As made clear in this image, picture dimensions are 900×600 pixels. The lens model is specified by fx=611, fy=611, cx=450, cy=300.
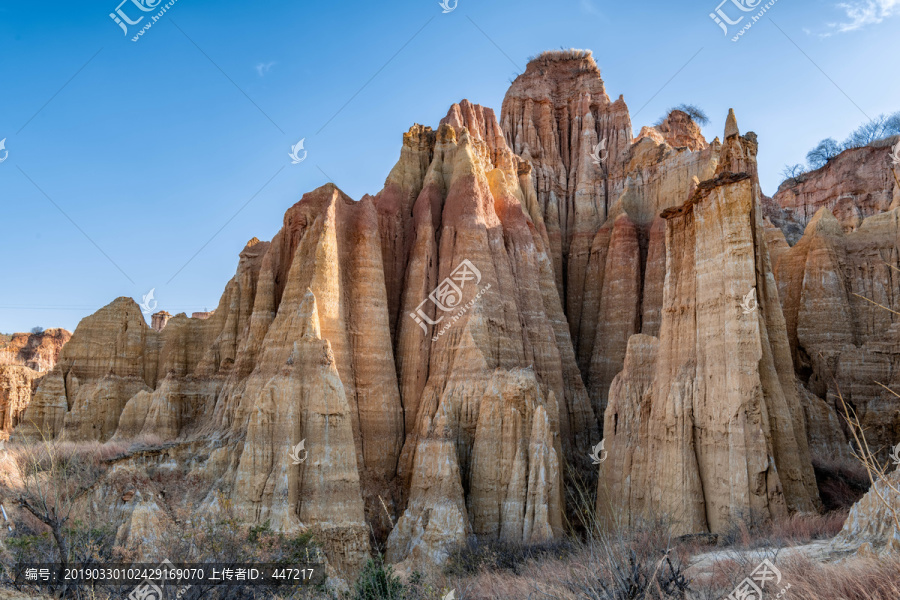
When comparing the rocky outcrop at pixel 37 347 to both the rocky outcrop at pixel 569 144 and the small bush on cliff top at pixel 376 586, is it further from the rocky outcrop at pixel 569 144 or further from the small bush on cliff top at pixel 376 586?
the small bush on cliff top at pixel 376 586

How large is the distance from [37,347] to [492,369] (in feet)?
234

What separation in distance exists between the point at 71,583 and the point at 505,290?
2239cm

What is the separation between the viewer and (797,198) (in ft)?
164

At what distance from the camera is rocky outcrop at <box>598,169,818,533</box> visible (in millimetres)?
19469

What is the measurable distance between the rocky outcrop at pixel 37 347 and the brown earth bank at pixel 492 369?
4423 cm

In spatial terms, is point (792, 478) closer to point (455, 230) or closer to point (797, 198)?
point (455, 230)

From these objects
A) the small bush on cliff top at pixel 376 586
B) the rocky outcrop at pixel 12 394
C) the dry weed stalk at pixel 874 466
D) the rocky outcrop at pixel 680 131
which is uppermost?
the rocky outcrop at pixel 680 131

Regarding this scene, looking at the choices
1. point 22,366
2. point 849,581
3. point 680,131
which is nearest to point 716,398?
point 849,581

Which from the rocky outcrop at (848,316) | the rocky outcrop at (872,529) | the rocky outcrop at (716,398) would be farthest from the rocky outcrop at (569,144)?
the rocky outcrop at (872,529)

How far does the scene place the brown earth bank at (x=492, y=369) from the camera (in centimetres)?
2125

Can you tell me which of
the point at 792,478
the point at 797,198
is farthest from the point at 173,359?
the point at 797,198

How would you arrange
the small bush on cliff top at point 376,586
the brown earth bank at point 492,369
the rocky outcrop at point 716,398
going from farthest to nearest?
the brown earth bank at point 492,369
the rocky outcrop at point 716,398
the small bush on cliff top at point 376,586

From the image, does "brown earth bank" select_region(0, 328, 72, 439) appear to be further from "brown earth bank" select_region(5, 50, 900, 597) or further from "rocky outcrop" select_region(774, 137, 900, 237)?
"rocky outcrop" select_region(774, 137, 900, 237)

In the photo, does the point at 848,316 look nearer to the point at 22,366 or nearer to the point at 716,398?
the point at 716,398
